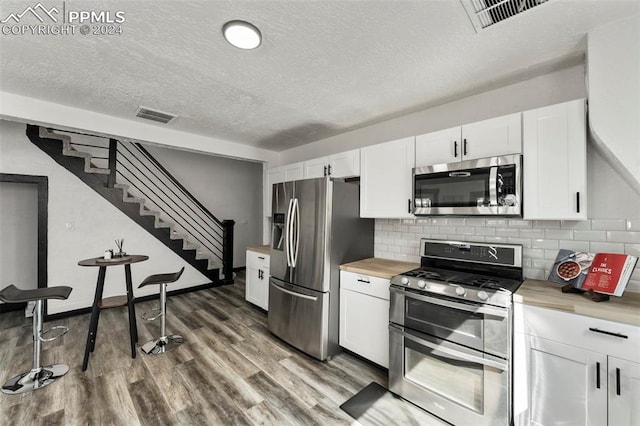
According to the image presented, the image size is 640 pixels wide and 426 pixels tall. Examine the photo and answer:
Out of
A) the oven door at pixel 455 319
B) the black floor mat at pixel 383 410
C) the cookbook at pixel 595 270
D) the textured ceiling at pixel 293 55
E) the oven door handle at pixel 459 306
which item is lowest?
the black floor mat at pixel 383 410

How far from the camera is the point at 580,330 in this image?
151cm

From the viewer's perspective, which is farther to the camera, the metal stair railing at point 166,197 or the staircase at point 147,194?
the metal stair railing at point 166,197

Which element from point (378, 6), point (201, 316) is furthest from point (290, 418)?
point (378, 6)

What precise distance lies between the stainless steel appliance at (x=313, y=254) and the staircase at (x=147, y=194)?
8.79ft

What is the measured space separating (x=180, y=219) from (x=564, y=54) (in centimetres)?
613

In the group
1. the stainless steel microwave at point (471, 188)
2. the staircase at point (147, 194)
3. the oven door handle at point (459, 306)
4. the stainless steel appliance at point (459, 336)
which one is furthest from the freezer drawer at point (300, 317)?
the staircase at point (147, 194)

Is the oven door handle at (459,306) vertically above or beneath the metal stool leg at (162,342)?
above

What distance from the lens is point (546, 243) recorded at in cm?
213

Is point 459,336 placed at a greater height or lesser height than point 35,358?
greater

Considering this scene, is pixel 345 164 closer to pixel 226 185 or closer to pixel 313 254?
pixel 313 254

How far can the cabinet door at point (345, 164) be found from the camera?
120 inches

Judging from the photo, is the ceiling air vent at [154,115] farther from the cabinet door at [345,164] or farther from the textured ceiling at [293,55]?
the cabinet door at [345,164]

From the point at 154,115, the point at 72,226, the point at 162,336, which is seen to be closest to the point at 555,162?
the point at 154,115

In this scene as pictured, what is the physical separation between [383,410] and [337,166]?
2480 millimetres
